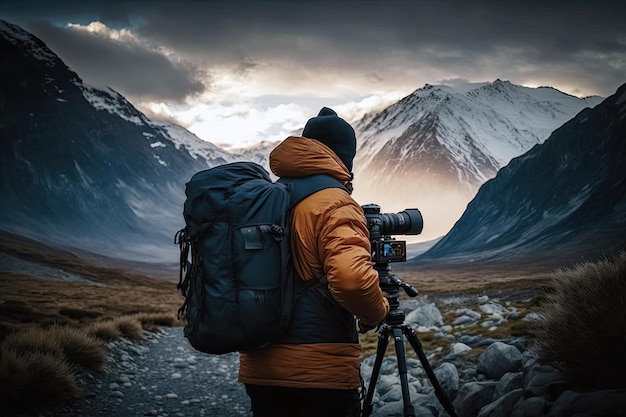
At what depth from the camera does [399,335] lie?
366 centimetres

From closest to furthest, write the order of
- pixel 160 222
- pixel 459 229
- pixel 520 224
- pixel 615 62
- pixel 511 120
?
1. pixel 615 62
2. pixel 520 224
3. pixel 459 229
4. pixel 160 222
5. pixel 511 120

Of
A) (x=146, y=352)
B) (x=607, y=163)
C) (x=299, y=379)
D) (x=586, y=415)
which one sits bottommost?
(x=146, y=352)

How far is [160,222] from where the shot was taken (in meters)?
157

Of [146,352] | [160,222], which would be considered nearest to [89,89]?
[160,222]

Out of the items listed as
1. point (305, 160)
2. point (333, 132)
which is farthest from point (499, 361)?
point (305, 160)

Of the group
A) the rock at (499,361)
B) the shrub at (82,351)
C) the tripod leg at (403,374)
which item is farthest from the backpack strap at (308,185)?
the shrub at (82,351)

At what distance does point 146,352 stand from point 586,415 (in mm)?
8019

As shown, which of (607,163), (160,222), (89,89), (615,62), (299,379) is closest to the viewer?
(299,379)

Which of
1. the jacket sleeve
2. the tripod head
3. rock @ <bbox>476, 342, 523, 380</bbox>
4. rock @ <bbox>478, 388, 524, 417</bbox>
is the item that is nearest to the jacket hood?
the jacket sleeve

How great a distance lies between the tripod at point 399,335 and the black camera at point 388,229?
0.13 meters

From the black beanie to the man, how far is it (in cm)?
36

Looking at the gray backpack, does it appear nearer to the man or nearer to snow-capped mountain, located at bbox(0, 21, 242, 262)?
the man

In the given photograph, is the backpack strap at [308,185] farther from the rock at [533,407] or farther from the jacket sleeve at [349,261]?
the rock at [533,407]

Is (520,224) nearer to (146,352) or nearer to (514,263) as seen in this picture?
(514,263)
